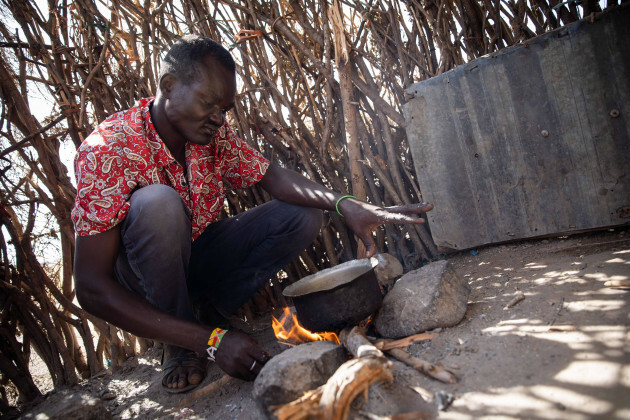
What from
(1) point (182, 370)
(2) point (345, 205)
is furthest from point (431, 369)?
(1) point (182, 370)

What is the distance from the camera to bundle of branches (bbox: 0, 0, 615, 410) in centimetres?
262

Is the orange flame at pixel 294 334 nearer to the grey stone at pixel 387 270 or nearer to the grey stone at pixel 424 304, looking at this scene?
the grey stone at pixel 424 304

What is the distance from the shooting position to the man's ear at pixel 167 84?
2.08m

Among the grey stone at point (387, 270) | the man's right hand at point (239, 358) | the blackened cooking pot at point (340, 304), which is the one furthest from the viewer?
the grey stone at point (387, 270)

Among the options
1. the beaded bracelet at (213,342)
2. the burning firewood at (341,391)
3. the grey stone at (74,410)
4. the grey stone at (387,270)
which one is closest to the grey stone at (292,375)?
the burning firewood at (341,391)

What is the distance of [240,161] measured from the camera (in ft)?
8.38

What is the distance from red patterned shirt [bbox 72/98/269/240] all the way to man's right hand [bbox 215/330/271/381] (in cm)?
75

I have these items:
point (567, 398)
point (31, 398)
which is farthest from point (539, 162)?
point (31, 398)

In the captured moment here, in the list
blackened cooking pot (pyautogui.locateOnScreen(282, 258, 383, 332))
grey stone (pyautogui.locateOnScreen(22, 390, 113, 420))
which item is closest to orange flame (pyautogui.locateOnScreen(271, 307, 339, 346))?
blackened cooking pot (pyautogui.locateOnScreen(282, 258, 383, 332))

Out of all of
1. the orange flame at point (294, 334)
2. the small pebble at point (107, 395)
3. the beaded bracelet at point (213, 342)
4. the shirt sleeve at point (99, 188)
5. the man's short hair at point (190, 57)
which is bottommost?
the small pebble at point (107, 395)

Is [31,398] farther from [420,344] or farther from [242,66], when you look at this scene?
[242,66]

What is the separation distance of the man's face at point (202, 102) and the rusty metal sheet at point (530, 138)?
1294 millimetres

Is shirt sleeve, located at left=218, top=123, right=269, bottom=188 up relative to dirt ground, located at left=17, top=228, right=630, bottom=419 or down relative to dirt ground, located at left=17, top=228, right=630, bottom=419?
up

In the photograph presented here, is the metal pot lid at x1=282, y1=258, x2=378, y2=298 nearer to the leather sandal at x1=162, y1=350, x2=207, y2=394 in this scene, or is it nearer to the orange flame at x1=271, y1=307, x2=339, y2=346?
the orange flame at x1=271, y1=307, x2=339, y2=346
